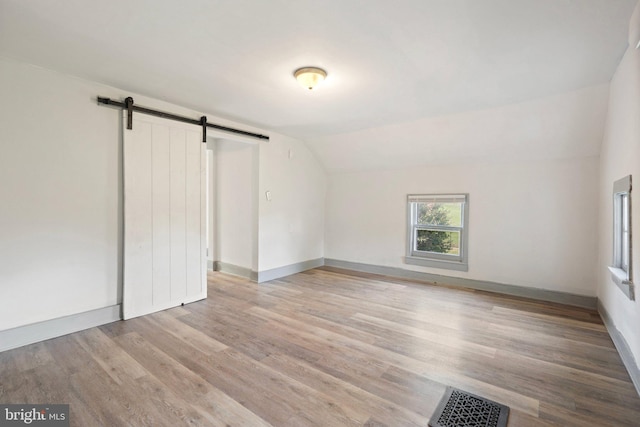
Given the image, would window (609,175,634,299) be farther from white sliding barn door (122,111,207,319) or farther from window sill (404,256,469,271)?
white sliding barn door (122,111,207,319)

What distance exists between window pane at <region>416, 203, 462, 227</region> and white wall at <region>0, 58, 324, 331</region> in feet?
13.6

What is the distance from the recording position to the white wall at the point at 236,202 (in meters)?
4.91

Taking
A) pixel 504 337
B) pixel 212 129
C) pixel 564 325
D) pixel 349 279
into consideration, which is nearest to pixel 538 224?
pixel 564 325

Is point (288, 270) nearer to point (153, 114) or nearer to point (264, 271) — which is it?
point (264, 271)

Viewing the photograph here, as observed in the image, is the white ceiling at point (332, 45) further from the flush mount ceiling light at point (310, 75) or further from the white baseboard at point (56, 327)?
the white baseboard at point (56, 327)

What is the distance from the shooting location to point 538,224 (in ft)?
13.4

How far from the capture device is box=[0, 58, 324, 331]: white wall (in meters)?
2.58

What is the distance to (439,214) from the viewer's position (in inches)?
197

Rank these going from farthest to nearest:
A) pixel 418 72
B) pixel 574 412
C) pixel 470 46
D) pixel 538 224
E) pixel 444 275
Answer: pixel 444 275 → pixel 538 224 → pixel 418 72 → pixel 470 46 → pixel 574 412

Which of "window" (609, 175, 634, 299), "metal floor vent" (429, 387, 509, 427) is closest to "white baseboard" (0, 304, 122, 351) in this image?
"metal floor vent" (429, 387, 509, 427)

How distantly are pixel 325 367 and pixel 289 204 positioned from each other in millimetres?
3344

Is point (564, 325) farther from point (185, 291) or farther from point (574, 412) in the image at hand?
point (185, 291)

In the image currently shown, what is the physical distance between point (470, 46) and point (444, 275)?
11.5ft

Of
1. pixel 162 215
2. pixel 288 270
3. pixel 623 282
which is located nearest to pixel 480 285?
pixel 623 282
